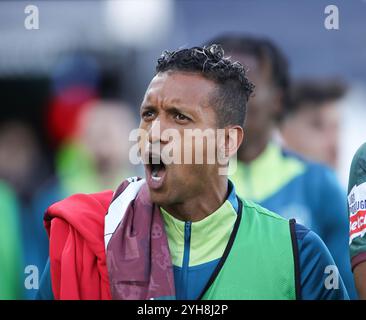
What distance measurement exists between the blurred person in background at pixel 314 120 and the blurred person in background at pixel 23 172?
1.36 metres

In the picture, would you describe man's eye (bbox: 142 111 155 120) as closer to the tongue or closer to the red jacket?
the tongue

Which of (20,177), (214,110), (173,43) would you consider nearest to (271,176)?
(173,43)

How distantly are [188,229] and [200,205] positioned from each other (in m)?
0.09

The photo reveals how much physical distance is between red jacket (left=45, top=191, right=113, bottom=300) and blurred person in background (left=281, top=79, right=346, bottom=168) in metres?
1.99

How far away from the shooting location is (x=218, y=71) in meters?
2.51

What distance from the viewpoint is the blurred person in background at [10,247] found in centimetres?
400

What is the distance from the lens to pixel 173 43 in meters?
4.23

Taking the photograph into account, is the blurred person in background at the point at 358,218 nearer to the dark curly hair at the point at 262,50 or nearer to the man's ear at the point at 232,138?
the man's ear at the point at 232,138

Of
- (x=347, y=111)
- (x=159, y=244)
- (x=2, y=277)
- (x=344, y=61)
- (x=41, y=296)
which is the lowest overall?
(x=2, y=277)

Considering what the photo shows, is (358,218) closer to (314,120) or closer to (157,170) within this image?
(157,170)

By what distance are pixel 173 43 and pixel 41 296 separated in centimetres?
205

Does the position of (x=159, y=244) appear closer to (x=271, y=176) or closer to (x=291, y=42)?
(x=271, y=176)

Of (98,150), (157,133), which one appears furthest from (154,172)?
(98,150)

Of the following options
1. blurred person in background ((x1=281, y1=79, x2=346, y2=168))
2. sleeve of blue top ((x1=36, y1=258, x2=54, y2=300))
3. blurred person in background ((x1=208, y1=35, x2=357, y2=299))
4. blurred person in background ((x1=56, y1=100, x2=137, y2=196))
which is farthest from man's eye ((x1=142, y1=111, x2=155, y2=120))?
blurred person in background ((x1=281, y1=79, x2=346, y2=168))
